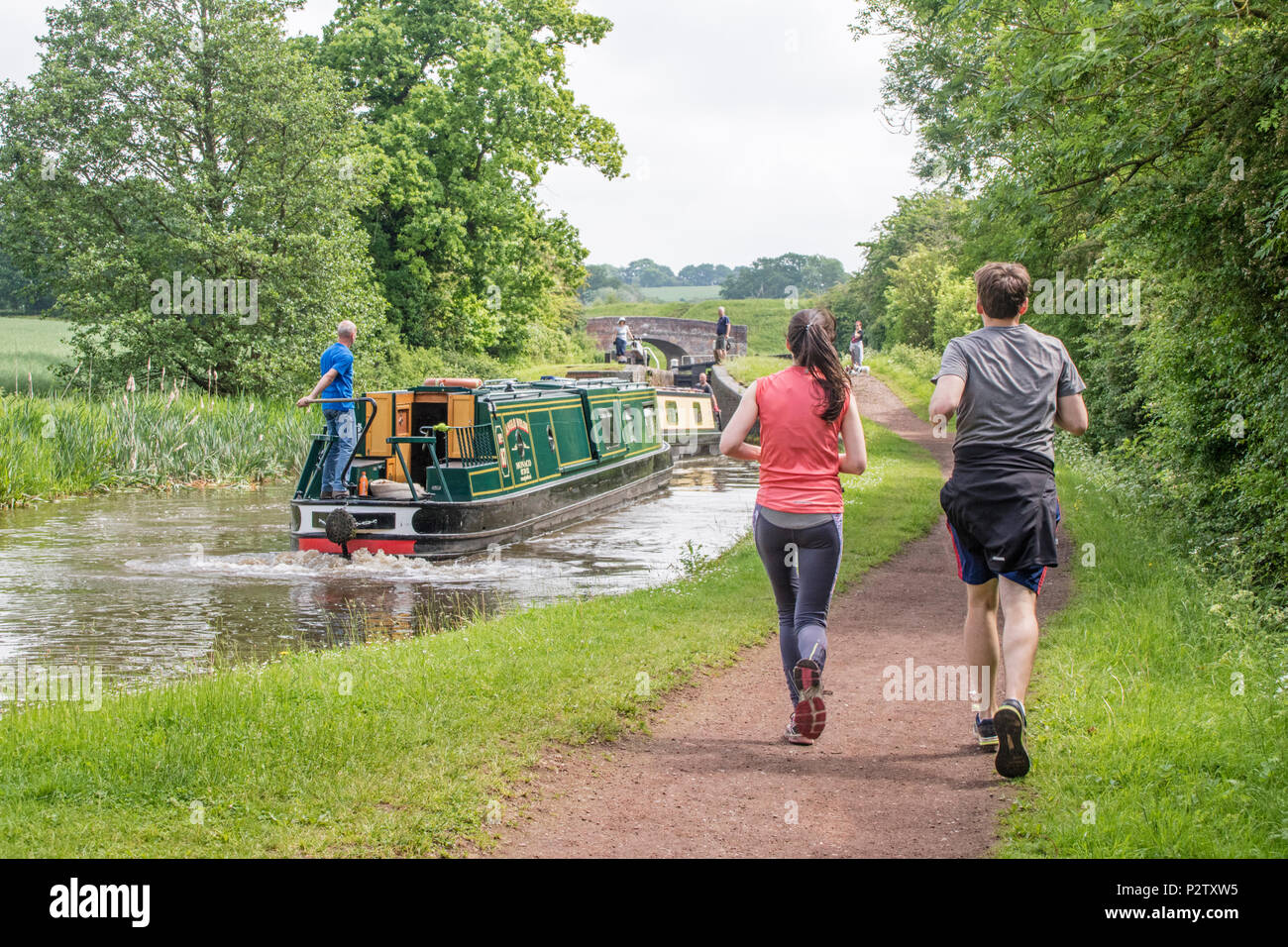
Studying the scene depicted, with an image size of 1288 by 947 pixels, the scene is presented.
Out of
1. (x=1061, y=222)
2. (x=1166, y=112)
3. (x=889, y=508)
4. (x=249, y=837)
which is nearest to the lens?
(x=249, y=837)

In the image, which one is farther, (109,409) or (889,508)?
(109,409)

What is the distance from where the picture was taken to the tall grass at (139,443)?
53.7 feet

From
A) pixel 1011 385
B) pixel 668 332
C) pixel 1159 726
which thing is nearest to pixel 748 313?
pixel 668 332

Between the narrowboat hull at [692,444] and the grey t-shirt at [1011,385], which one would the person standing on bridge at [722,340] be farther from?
the grey t-shirt at [1011,385]

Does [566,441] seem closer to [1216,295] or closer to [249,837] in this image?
[1216,295]

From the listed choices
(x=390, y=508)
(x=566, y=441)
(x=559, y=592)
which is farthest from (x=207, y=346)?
(x=559, y=592)

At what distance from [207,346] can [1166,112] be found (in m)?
21.4

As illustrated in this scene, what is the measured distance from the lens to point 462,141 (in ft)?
103

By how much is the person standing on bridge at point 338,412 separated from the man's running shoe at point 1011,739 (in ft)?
30.7

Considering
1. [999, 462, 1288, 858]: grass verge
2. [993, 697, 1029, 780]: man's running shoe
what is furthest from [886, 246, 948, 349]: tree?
[993, 697, 1029, 780]: man's running shoe

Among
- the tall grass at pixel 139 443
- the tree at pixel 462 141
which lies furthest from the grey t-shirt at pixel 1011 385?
the tree at pixel 462 141

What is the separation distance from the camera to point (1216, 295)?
716 cm

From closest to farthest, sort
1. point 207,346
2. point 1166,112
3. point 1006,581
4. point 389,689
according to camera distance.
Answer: point 1006,581, point 389,689, point 1166,112, point 207,346

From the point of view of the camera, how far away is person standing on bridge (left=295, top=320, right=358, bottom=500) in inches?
485
